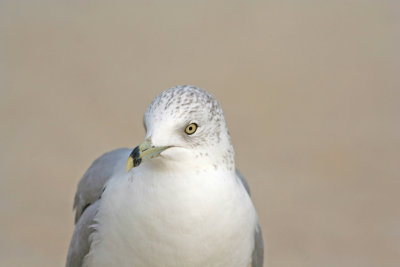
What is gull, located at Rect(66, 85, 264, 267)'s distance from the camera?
4.49ft

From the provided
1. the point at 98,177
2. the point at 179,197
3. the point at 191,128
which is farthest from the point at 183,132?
the point at 98,177

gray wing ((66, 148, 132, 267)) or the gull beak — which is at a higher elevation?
the gull beak

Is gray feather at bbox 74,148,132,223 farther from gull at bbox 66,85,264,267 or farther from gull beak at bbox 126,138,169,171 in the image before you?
gull beak at bbox 126,138,169,171

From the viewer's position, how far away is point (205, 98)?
4.68 ft

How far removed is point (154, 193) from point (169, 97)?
0.73ft

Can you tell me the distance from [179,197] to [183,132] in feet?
0.51

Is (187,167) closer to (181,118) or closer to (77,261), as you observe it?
(181,118)

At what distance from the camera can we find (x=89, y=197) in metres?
1.73

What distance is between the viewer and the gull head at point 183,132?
133 centimetres

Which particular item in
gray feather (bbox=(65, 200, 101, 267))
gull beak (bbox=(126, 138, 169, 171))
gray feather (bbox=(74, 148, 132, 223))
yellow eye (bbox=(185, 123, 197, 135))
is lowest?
gray feather (bbox=(65, 200, 101, 267))

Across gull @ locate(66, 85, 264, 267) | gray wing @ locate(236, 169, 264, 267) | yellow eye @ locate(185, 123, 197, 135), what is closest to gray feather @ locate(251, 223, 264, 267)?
gray wing @ locate(236, 169, 264, 267)

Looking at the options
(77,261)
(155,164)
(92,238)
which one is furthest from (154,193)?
(77,261)

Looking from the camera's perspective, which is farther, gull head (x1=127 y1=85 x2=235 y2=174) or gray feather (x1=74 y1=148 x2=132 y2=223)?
gray feather (x1=74 y1=148 x2=132 y2=223)

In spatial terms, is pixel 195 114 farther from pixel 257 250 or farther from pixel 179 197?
pixel 257 250
